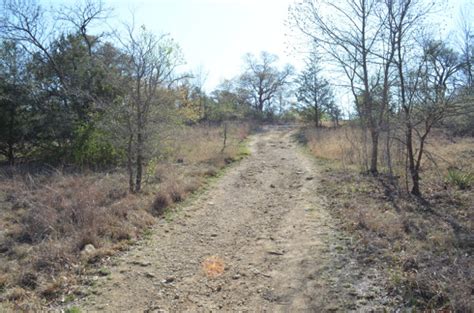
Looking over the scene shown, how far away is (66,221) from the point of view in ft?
18.2

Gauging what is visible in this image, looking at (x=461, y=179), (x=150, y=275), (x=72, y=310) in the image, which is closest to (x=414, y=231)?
(x=461, y=179)

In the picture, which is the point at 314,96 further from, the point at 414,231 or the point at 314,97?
the point at 414,231

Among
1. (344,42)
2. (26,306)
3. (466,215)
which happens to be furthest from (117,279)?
(344,42)

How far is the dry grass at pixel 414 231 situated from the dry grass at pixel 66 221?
12.6ft

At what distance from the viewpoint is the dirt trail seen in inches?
139

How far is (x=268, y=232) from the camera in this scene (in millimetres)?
5684

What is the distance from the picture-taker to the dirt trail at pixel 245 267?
3.54m

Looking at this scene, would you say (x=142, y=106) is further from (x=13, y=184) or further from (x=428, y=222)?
(x=428, y=222)

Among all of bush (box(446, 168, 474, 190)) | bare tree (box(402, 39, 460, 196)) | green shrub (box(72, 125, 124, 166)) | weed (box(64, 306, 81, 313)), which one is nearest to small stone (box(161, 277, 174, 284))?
weed (box(64, 306, 81, 313))

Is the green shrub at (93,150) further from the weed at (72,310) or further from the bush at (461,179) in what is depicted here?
the bush at (461,179)

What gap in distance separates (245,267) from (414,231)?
9.46 ft

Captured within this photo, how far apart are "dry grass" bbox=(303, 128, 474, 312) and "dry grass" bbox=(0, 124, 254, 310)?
383 cm

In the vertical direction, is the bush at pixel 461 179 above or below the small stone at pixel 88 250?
above

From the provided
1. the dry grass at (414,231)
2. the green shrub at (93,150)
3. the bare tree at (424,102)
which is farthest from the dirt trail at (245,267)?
A: the green shrub at (93,150)
